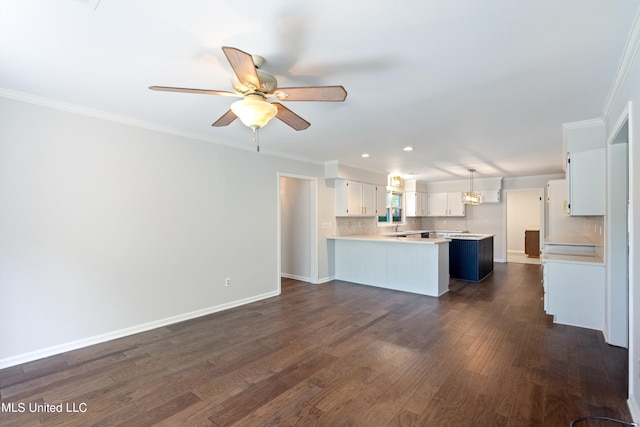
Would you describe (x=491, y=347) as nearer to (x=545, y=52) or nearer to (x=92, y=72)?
(x=545, y=52)

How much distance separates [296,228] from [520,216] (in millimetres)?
8631

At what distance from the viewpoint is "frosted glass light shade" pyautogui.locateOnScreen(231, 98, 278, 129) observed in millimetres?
2002

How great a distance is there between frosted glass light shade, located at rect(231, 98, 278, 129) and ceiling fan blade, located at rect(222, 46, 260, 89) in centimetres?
11

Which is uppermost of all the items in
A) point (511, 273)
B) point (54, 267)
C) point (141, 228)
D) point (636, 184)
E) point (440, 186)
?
point (440, 186)

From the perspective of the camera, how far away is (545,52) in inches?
79.0

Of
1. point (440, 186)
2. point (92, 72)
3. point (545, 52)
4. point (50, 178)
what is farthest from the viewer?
point (440, 186)

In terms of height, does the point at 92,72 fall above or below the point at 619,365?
above

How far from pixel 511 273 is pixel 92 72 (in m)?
7.95

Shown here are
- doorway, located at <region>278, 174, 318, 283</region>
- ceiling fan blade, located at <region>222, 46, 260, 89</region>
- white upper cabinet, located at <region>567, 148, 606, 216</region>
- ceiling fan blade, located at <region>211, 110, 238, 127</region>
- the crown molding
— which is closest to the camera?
ceiling fan blade, located at <region>222, 46, 260, 89</region>

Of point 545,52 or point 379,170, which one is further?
point 379,170

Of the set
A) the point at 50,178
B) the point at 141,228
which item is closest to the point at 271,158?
the point at 141,228

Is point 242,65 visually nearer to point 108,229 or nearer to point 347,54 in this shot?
point 347,54

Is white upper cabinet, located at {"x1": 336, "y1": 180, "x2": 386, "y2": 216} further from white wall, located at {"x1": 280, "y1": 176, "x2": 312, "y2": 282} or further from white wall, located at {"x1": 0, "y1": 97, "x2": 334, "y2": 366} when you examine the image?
white wall, located at {"x1": 0, "y1": 97, "x2": 334, "y2": 366}

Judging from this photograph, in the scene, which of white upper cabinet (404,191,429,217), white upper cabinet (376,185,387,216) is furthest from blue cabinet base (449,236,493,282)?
white upper cabinet (404,191,429,217)
